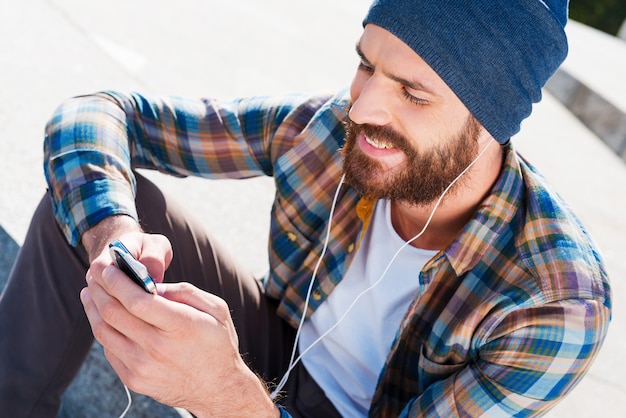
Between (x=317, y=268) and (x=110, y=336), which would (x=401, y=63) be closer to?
(x=317, y=268)

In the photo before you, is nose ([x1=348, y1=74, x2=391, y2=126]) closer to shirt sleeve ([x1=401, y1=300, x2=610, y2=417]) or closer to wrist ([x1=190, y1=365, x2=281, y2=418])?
shirt sleeve ([x1=401, y1=300, x2=610, y2=417])

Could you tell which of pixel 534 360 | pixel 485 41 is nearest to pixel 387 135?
pixel 485 41

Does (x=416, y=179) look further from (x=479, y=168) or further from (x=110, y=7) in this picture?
(x=110, y=7)

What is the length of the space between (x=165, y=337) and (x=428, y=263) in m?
0.85

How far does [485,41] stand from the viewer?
5.88 feet

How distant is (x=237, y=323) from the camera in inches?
83.4

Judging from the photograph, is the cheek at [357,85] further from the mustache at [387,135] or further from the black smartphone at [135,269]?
the black smartphone at [135,269]

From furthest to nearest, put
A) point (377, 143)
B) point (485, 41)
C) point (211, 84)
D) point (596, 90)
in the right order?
1. point (596, 90)
2. point (211, 84)
3. point (377, 143)
4. point (485, 41)

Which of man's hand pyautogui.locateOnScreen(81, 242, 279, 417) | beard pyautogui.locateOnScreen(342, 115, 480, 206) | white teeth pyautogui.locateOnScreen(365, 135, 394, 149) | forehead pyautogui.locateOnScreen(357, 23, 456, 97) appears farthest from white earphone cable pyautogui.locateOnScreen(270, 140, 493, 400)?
man's hand pyautogui.locateOnScreen(81, 242, 279, 417)

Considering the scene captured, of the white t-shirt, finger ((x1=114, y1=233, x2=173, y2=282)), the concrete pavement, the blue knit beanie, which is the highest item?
the blue knit beanie

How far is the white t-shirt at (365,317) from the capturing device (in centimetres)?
203

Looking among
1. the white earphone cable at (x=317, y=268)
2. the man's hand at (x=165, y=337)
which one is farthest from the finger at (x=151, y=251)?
the white earphone cable at (x=317, y=268)

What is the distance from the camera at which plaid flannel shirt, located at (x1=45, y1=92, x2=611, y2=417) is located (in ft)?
5.52

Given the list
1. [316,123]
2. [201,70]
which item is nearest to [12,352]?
[316,123]
